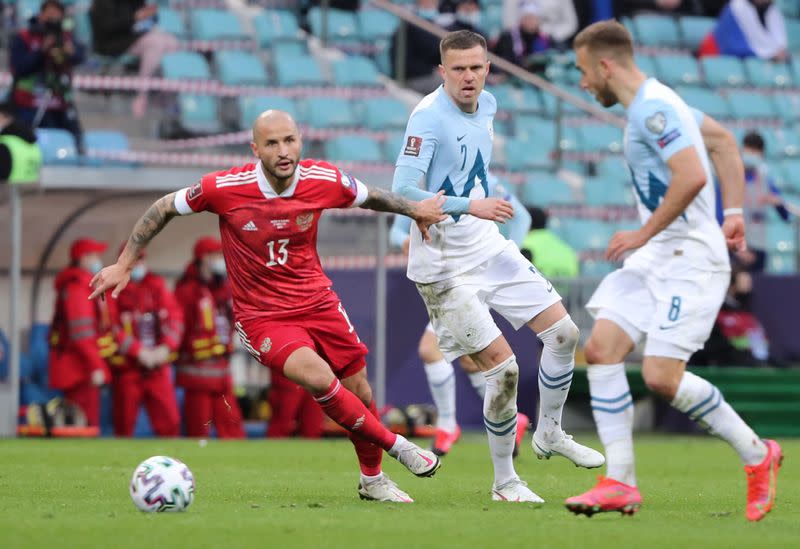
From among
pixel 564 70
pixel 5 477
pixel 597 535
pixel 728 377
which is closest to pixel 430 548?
pixel 597 535

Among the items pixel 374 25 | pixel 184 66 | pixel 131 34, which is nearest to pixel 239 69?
pixel 184 66

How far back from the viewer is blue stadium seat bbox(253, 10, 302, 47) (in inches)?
832

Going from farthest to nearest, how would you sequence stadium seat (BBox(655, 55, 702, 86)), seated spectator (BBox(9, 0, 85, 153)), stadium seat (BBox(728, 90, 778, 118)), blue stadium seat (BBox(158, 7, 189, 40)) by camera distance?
stadium seat (BBox(655, 55, 702, 86)), stadium seat (BBox(728, 90, 778, 118)), blue stadium seat (BBox(158, 7, 189, 40)), seated spectator (BBox(9, 0, 85, 153))

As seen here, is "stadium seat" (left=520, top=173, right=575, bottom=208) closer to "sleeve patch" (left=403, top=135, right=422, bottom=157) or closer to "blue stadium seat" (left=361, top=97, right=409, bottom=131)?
"blue stadium seat" (left=361, top=97, right=409, bottom=131)

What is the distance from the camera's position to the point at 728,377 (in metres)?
17.2

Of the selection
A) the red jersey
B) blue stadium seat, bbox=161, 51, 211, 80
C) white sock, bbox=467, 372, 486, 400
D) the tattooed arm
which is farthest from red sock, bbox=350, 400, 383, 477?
blue stadium seat, bbox=161, 51, 211, 80

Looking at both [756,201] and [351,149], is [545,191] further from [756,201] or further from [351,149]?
[756,201]

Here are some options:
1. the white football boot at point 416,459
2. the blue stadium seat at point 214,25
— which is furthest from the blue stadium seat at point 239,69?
the white football boot at point 416,459

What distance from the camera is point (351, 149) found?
19172 mm

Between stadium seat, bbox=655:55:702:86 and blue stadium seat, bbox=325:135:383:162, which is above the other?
stadium seat, bbox=655:55:702:86

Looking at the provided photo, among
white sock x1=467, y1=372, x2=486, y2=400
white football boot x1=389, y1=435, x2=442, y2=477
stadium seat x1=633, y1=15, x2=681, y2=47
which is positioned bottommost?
white sock x1=467, y1=372, x2=486, y2=400

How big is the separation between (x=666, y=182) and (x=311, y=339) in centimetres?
218

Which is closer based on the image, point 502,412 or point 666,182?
point 666,182

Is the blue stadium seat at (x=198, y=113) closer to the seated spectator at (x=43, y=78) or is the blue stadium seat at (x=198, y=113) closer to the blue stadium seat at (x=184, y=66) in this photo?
the blue stadium seat at (x=184, y=66)
